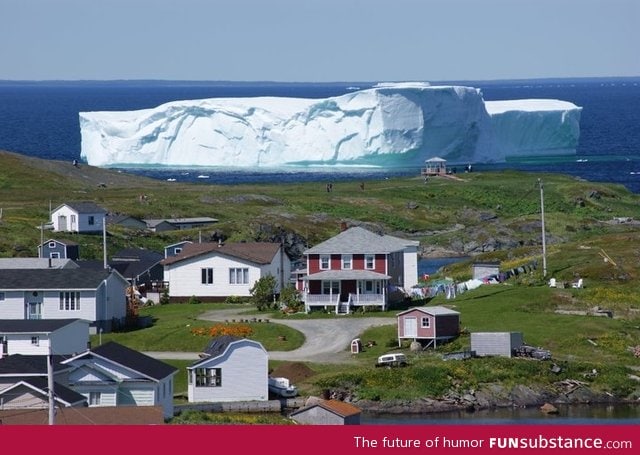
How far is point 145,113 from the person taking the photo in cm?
13625

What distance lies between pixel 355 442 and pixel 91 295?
3443 centimetres

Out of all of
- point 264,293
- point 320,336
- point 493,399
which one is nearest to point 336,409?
point 493,399

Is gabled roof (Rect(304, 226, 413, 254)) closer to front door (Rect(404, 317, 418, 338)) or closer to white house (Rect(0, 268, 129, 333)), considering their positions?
front door (Rect(404, 317, 418, 338))

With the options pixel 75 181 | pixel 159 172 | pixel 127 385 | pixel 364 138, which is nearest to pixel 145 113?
pixel 159 172

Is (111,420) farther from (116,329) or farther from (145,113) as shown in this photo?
(145,113)

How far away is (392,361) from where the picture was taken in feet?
151

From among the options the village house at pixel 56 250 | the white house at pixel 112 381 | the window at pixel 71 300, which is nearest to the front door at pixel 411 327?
the window at pixel 71 300

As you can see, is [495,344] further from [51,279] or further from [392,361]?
[51,279]

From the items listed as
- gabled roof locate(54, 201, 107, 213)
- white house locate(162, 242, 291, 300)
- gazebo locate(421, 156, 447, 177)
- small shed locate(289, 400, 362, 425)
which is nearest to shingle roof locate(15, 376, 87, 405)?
small shed locate(289, 400, 362, 425)

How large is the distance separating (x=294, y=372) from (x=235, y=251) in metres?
16.2

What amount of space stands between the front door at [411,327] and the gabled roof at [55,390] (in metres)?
14.9

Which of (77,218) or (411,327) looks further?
(77,218)

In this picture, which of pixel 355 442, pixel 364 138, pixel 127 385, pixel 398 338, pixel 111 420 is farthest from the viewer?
pixel 364 138

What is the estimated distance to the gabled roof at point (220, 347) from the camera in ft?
141
